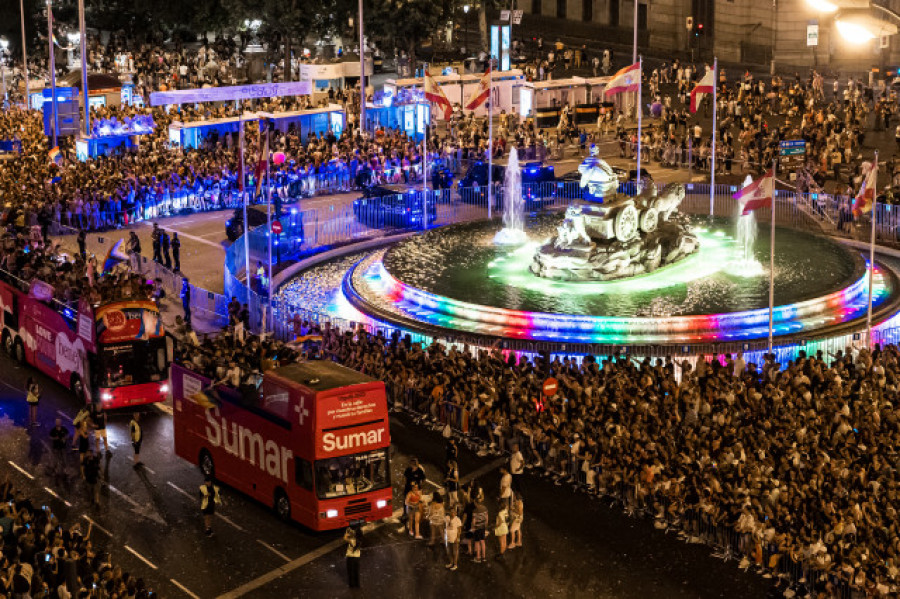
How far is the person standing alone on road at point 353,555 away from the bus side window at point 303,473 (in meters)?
1.64

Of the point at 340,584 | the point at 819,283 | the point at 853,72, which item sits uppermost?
the point at 853,72

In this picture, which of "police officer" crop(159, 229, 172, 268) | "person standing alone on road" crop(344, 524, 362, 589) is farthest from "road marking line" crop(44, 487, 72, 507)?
"police officer" crop(159, 229, 172, 268)

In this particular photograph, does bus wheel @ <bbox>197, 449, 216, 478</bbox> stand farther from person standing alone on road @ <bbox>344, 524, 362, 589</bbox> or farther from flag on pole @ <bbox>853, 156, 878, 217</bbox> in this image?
flag on pole @ <bbox>853, 156, 878, 217</bbox>

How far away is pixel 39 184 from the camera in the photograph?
5653 cm

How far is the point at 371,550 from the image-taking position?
91.6ft

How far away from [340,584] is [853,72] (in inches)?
2242

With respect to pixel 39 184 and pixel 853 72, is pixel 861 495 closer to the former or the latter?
pixel 39 184

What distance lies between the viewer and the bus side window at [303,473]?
27.6 metres

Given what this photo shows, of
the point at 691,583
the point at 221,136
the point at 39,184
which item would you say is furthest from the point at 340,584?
the point at 221,136

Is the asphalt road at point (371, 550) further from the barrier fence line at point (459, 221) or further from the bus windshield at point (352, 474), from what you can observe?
the barrier fence line at point (459, 221)

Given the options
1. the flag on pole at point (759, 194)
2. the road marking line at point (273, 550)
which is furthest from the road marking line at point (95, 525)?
the flag on pole at point (759, 194)

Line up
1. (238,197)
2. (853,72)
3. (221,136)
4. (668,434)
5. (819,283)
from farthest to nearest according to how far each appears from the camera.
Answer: (853,72)
(221,136)
(238,197)
(819,283)
(668,434)

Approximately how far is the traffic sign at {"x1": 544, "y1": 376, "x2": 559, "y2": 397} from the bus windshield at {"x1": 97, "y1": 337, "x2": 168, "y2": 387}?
990cm

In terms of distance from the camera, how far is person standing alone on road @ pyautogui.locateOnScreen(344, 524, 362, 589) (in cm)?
2614
